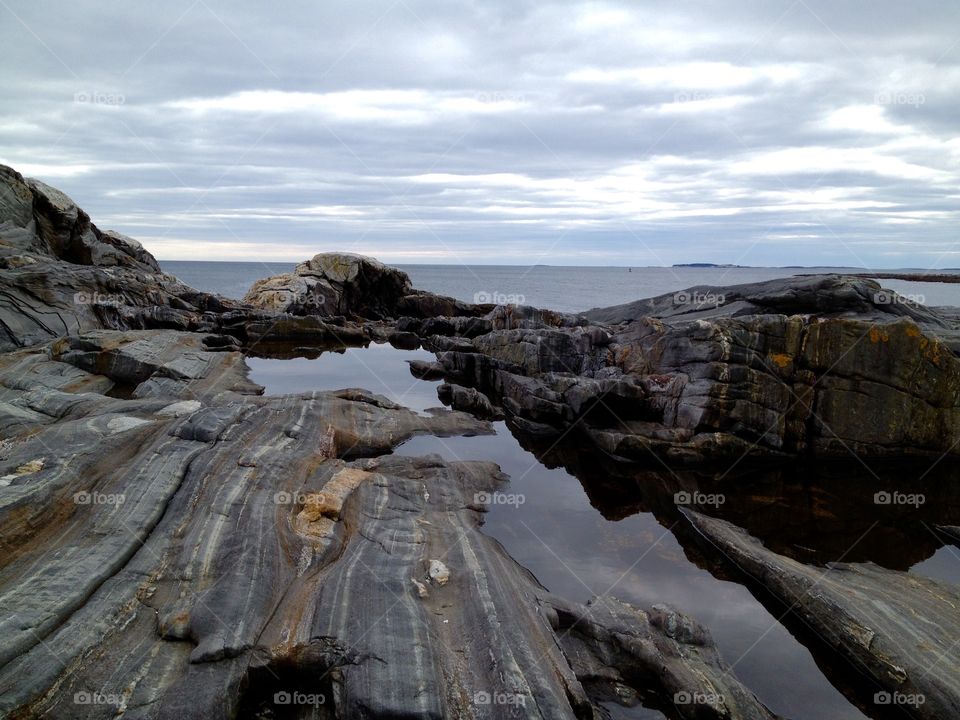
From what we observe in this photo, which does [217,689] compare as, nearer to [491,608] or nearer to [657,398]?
[491,608]

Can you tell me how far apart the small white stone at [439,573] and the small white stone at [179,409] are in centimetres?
750

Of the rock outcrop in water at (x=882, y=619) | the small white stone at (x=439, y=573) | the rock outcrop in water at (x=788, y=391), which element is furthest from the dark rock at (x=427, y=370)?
the small white stone at (x=439, y=573)

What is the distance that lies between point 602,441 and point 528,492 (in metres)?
4.15

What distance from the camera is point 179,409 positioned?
14.3 meters

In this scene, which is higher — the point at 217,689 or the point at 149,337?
the point at 149,337

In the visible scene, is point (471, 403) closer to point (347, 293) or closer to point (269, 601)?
point (269, 601)

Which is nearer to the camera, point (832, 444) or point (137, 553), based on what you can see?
point (137, 553)

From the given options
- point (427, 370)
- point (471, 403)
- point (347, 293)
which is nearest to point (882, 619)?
point (471, 403)

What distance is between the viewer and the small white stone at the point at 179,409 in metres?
13.8

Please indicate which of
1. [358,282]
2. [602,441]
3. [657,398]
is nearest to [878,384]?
[657,398]

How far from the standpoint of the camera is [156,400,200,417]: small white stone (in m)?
13.8

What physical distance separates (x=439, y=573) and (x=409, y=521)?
2143mm

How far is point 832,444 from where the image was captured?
17312mm

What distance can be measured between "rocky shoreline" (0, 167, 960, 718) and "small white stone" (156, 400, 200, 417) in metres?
0.11
